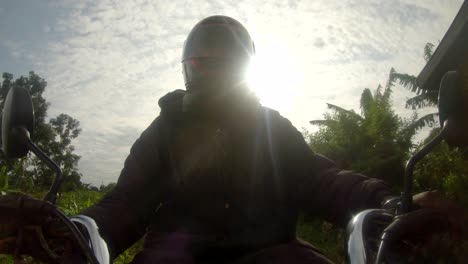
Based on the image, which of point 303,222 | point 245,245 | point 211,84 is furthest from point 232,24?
point 303,222

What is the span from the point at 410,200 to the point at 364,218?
125 mm

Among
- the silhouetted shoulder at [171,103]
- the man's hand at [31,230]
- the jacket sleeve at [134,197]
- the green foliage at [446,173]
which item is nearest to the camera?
the man's hand at [31,230]

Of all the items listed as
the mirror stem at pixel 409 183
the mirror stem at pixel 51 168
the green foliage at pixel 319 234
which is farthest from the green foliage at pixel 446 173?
the mirror stem at pixel 51 168

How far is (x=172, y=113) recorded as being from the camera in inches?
86.4

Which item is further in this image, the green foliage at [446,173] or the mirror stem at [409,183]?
the green foliage at [446,173]

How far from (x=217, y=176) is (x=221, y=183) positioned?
44 mm

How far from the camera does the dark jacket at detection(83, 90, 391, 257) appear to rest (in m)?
1.82

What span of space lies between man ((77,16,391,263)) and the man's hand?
0.51 metres

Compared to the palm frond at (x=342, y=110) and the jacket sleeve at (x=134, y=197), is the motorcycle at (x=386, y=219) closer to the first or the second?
the jacket sleeve at (x=134, y=197)

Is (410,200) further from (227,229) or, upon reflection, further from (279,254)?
(227,229)

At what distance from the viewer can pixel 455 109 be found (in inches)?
41.8

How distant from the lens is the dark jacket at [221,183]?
5.96 feet

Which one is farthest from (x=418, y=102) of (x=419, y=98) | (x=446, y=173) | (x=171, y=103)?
(x=171, y=103)

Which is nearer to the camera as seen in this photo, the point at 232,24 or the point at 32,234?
the point at 32,234
